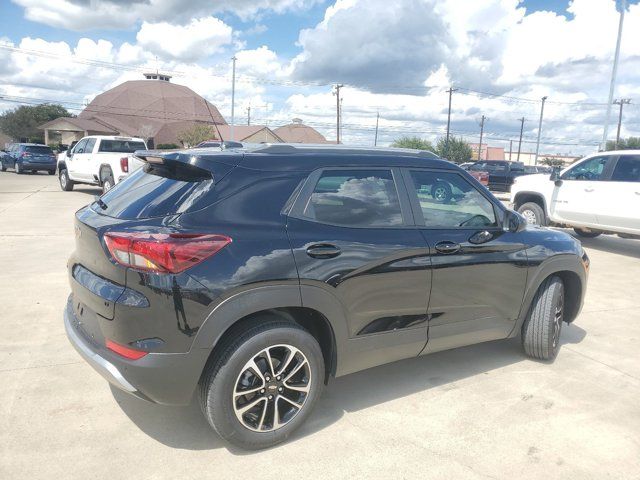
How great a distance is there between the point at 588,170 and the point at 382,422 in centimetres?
831

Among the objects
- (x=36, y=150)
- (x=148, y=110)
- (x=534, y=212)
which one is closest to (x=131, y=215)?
(x=534, y=212)

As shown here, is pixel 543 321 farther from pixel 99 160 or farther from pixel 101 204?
pixel 99 160

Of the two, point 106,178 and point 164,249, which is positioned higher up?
point 164,249

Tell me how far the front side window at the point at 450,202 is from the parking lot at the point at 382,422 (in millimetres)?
1251

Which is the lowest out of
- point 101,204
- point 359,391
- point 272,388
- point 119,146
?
point 359,391

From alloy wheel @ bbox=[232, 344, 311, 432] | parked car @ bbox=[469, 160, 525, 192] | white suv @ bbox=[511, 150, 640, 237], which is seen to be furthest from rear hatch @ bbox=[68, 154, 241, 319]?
parked car @ bbox=[469, 160, 525, 192]

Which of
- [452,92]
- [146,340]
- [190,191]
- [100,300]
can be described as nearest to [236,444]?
[146,340]

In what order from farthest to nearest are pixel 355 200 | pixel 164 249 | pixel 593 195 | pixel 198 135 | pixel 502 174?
pixel 198 135, pixel 502 174, pixel 593 195, pixel 355 200, pixel 164 249

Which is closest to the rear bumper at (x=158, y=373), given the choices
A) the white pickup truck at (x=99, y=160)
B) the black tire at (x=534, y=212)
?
the black tire at (x=534, y=212)

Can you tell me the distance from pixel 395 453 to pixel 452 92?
68793 millimetres

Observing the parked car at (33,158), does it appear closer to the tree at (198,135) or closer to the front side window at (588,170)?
the front side window at (588,170)

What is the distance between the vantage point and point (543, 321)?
4191 mm

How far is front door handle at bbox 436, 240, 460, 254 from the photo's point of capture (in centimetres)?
344

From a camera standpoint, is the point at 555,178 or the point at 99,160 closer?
the point at 555,178
